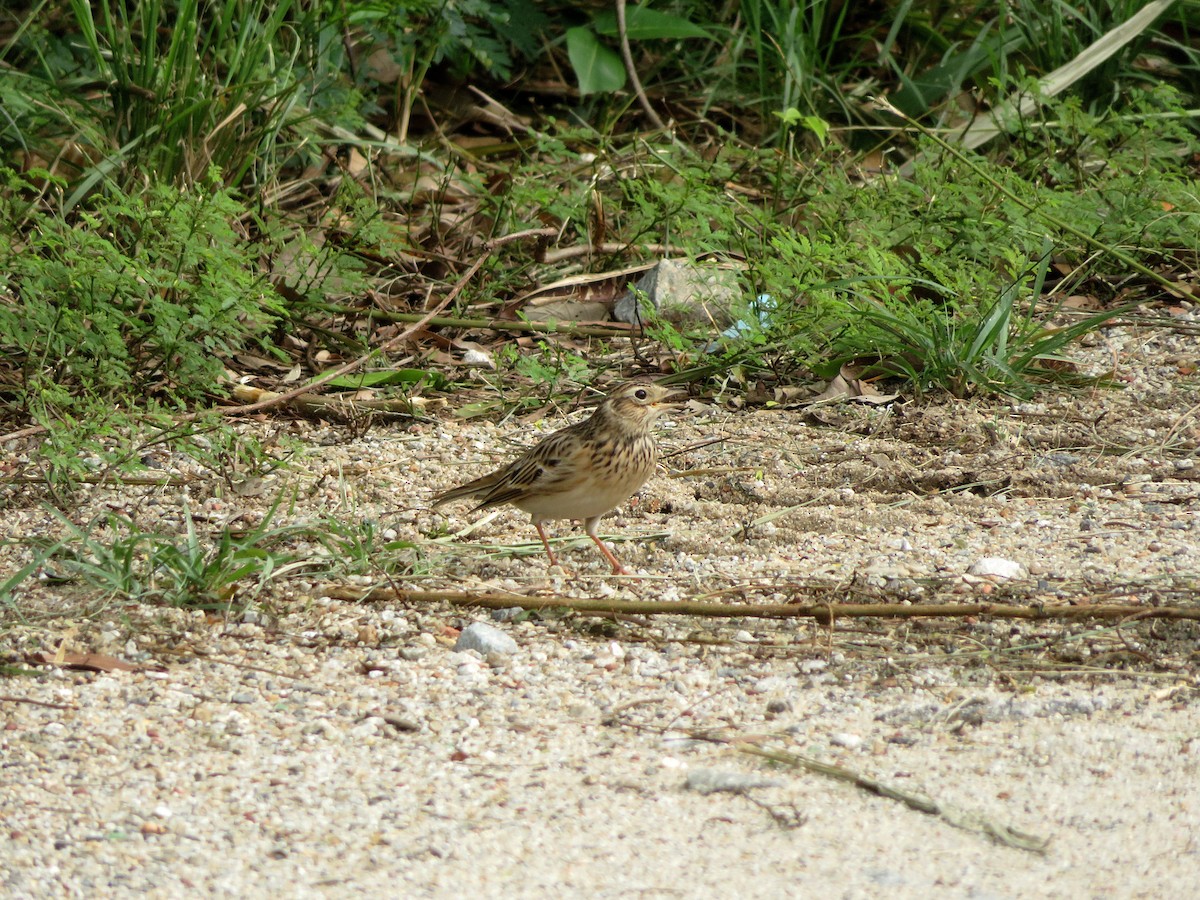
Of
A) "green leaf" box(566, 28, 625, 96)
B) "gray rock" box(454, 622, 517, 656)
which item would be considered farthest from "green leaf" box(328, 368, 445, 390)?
"green leaf" box(566, 28, 625, 96)

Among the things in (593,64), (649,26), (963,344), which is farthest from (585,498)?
(649,26)

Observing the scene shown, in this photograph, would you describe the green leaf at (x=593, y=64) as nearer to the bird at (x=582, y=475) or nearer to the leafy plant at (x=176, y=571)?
the bird at (x=582, y=475)

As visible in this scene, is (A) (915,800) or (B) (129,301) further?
(B) (129,301)

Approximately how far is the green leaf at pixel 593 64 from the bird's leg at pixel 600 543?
14.8 feet

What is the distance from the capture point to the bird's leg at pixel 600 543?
208 inches

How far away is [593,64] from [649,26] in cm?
43

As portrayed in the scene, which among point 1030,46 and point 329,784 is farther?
point 1030,46

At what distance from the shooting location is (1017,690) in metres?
4.18

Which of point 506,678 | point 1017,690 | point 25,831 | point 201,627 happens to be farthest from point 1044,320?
point 25,831

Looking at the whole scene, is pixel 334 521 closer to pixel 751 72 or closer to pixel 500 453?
pixel 500 453

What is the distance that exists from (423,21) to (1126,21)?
4.14m

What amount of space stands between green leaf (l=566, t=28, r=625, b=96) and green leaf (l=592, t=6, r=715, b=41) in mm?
120

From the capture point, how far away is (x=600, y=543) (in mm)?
5477

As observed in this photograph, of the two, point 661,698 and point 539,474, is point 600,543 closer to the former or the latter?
point 539,474
